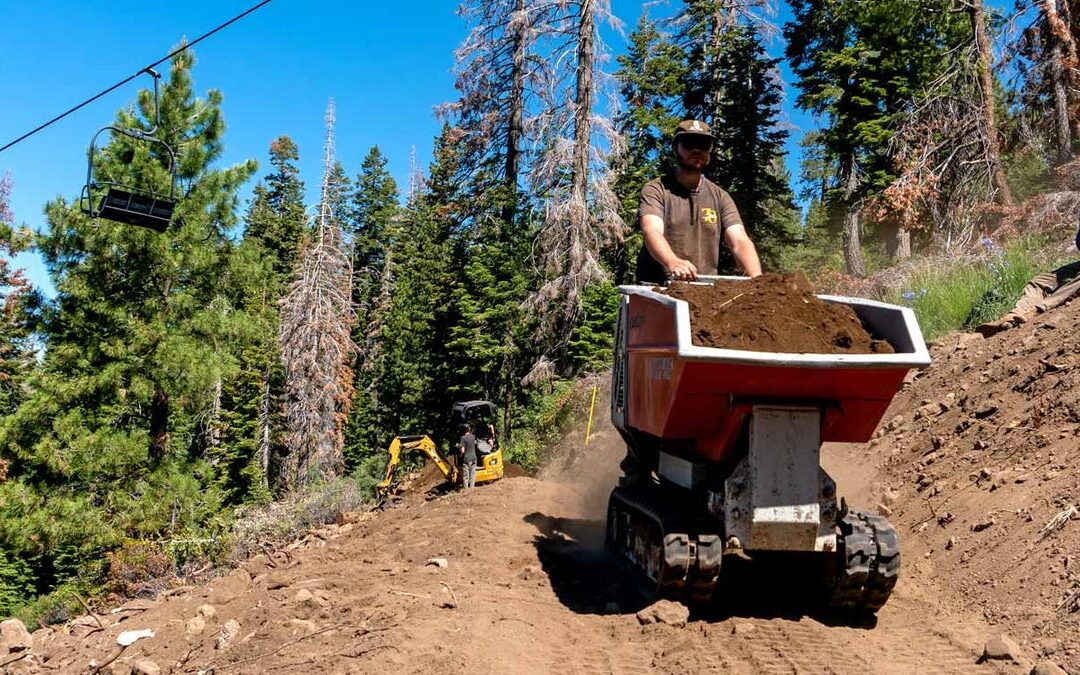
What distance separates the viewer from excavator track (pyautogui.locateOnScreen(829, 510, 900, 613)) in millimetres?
4934

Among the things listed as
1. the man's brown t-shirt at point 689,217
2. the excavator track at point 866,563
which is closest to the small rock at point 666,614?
the excavator track at point 866,563

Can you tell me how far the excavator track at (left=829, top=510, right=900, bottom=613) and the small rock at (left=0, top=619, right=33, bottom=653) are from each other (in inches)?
266

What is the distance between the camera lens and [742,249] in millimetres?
6520

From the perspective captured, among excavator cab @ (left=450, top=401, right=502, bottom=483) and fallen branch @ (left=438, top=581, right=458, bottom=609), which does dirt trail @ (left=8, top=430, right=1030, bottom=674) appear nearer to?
fallen branch @ (left=438, top=581, right=458, bottom=609)

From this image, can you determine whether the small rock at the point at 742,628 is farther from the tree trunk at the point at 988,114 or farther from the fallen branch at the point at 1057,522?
the tree trunk at the point at 988,114

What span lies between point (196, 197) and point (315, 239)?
62.8ft

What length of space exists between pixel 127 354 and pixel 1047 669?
2134 centimetres

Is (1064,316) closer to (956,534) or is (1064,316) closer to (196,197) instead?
(956,534)

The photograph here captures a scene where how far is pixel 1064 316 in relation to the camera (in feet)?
26.6

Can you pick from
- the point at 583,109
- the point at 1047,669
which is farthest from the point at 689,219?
the point at 583,109

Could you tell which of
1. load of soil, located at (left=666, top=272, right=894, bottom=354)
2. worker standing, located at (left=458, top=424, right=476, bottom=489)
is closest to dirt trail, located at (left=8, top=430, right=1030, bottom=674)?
load of soil, located at (left=666, top=272, right=894, bottom=354)

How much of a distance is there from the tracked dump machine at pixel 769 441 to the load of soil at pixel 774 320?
129 mm

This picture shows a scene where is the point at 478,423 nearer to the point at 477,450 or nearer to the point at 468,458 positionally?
the point at 477,450

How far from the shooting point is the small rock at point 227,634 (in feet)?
18.0
